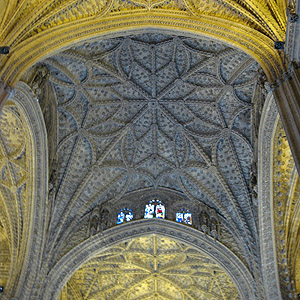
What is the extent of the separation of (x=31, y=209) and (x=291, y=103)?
11.8m

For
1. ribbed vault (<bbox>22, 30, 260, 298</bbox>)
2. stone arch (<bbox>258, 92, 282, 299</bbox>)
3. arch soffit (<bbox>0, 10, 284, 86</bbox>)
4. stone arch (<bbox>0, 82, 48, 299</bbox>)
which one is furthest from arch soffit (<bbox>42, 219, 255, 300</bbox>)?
arch soffit (<bbox>0, 10, 284, 86</bbox>)

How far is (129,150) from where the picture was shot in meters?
21.6

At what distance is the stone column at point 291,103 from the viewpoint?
32.9ft

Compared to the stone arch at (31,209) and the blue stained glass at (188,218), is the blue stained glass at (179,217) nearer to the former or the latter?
the blue stained glass at (188,218)

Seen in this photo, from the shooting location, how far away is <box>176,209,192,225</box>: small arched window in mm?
20216

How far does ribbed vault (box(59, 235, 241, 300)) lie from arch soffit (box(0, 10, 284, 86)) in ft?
35.7

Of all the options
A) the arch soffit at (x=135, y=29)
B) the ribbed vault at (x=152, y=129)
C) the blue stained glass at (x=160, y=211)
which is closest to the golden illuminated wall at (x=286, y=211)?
the ribbed vault at (x=152, y=129)

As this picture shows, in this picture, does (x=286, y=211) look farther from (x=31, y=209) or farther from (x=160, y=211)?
(x=31, y=209)

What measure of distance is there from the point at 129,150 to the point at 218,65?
6174mm

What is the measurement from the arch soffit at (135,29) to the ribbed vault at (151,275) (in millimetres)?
10869

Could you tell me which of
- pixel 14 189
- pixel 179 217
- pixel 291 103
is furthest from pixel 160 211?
A: pixel 291 103

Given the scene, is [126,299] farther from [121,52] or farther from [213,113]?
[121,52]

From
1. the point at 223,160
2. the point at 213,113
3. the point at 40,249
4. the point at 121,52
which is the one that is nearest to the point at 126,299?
the point at 40,249

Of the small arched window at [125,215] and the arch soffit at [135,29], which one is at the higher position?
the arch soffit at [135,29]
